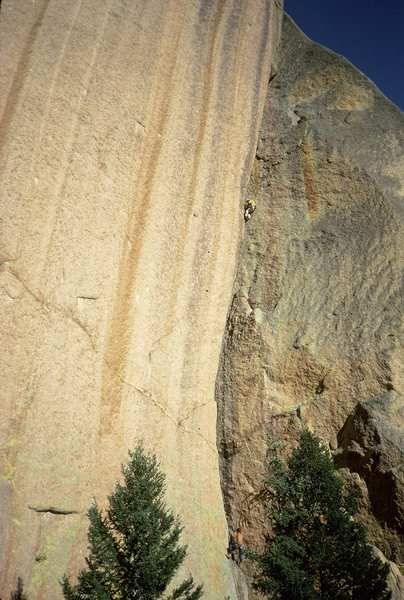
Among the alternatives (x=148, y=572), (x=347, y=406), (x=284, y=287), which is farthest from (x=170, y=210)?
(x=148, y=572)

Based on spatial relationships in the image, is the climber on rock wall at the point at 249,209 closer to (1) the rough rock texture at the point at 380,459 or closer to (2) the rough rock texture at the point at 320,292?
(2) the rough rock texture at the point at 320,292

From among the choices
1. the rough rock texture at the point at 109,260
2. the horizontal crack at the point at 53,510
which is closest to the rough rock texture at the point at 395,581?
the rough rock texture at the point at 109,260

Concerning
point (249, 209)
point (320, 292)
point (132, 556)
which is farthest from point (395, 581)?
point (249, 209)

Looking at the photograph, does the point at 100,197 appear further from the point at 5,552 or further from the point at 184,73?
the point at 5,552

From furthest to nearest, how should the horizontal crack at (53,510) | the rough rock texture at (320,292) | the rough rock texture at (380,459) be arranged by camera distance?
the rough rock texture at (320,292)
the rough rock texture at (380,459)
the horizontal crack at (53,510)

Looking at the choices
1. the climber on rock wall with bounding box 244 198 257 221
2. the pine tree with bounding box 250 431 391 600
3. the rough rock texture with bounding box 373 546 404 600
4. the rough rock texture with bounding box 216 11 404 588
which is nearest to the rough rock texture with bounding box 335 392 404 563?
the rough rock texture with bounding box 216 11 404 588

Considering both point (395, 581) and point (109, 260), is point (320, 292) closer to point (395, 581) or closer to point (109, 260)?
point (109, 260)
